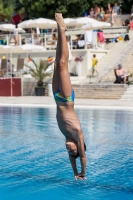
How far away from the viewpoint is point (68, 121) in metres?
6.11

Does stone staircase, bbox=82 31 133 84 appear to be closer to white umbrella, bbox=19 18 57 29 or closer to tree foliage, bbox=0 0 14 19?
white umbrella, bbox=19 18 57 29

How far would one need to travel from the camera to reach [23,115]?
15383mm

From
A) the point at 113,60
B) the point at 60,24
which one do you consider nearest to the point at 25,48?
the point at 113,60

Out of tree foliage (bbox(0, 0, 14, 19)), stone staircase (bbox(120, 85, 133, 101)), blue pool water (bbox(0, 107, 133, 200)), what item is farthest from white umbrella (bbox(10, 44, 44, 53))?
tree foliage (bbox(0, 0, 14, 19))

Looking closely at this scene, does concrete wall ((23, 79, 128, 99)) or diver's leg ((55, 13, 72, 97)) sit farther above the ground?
diver's leg ((55, 13, 72, 97))

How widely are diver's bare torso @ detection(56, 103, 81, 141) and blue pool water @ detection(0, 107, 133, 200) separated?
2.56ft

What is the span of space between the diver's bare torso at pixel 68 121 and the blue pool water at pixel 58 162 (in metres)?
0.78

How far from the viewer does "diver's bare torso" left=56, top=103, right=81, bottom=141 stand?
239 inches

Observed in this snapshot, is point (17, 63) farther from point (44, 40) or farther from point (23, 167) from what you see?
point (23, 167)

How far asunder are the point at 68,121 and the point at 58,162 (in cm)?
195

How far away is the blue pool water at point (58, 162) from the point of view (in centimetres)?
611

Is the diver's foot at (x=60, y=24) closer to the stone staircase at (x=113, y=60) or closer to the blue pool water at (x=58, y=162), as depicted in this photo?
the blue pool water at (x=58, y=162)

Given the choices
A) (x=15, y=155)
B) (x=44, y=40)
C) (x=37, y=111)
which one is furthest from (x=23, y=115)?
(x=44, y=40)

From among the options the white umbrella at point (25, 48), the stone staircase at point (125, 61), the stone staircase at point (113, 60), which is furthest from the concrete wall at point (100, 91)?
the white umbrella at point (25, 48)
